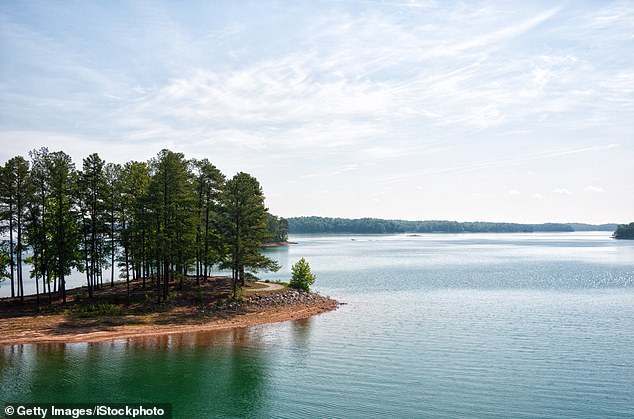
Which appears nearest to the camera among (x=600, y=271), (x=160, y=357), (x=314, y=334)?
(x=160, y=357)

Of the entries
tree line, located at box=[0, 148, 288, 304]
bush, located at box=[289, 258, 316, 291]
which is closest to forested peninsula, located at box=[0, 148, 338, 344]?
tree line, located at box=[0, 148, 288, 304]

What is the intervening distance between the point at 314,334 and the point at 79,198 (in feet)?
89.3

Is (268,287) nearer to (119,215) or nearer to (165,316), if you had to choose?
(165,316)

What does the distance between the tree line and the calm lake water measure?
11.8 meters

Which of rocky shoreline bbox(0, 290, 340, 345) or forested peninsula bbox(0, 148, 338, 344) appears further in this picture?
forested peninsula bbox(0, 148, 338, 344)

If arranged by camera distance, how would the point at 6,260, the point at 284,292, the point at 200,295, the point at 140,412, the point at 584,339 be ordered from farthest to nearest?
the point at 284,292
the point at 200,295
the point at 6,260
the point at 584,339
the point at 140,412

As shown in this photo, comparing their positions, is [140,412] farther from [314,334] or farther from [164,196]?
[164,196]

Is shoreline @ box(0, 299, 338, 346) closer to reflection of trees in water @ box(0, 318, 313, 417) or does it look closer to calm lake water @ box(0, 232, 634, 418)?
reflection of trees in water @ box(0, 318, 313, 417)

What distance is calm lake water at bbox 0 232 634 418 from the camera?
25.6 metres

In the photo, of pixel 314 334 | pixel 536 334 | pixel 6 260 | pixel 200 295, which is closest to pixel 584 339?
pixel 536 334

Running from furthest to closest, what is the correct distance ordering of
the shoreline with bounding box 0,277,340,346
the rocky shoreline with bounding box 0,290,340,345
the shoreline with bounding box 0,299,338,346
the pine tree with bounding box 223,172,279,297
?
the pine tree with bounding box 223,172,279,297
the shoreline with bounding box 0,277,340,346
the rocky shoreline with bounding box 0,290,340,345
the shoreline with bounding box 0,299,338,346

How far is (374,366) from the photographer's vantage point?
32.1 m

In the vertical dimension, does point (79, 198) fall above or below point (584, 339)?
above

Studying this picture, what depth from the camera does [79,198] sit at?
48344mm
